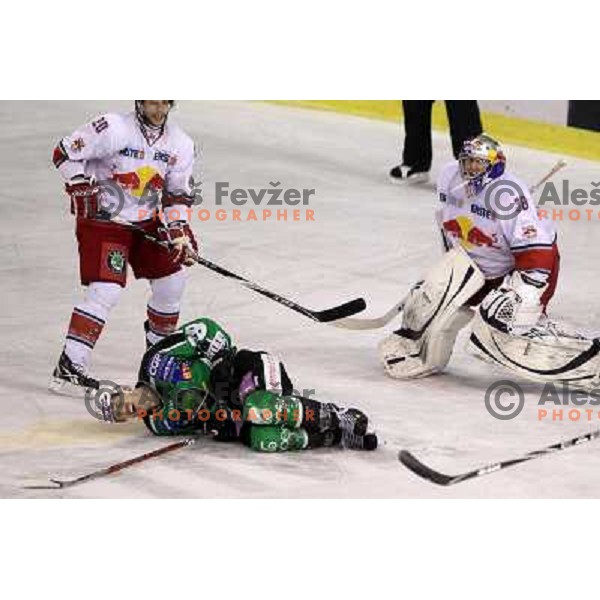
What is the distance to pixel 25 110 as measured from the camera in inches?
354

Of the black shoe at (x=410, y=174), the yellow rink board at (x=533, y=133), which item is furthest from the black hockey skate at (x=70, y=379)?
→ the yellow rink board at (x=533, y=133)

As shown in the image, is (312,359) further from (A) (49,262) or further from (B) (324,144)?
(B) (324,144)

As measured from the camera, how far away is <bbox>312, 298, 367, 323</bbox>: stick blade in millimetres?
6926

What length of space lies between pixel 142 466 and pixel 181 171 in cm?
88

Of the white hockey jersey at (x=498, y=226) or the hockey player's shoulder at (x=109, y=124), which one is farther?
the white hockey jersey at (x=498, y=226)

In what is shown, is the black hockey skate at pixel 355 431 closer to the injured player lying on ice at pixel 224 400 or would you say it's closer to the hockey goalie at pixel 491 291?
the injured player lying on ice at pixel 224 400

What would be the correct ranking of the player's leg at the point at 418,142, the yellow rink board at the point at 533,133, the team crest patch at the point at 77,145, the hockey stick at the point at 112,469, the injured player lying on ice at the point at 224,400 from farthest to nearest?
the yellow rink board at the point at 533,133 < the player's leg at the point at 418,142 < the team crest patch at the point at 77,145 < the injured player lying on ice at the point at 224,400 < the hockey stick at the point at 112,469

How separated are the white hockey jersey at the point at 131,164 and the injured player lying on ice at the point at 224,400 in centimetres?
50

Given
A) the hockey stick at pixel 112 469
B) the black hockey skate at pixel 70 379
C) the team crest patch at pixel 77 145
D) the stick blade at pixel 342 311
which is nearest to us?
the hockey stick at pixel 112 469

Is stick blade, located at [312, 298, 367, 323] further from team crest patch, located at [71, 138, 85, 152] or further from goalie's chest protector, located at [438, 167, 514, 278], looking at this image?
team crest patch, located at [71, 138, 85, 152]

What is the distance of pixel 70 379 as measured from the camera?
6562mm

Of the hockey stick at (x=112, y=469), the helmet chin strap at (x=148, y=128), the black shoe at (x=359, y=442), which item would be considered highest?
the helmet chin strap at (x=148, y=128)

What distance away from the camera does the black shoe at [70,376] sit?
21.5ft

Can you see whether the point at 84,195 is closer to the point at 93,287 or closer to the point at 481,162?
the point at 93,287
